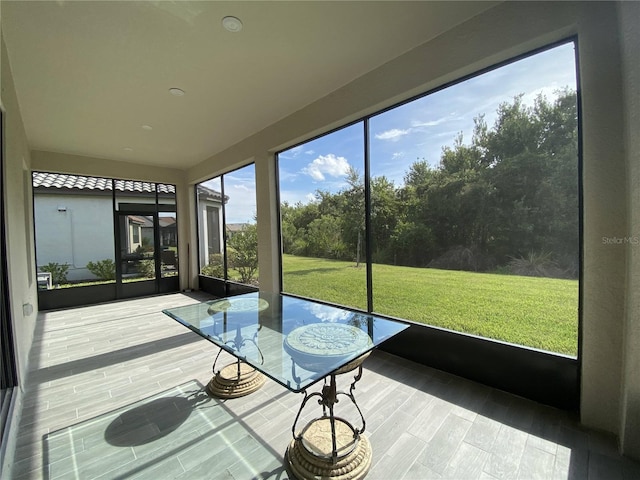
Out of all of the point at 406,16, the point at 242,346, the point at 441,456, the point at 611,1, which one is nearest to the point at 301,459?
the point at 242,346

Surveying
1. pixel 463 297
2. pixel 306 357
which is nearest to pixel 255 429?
pixel 306 357

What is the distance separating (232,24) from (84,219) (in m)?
5.64

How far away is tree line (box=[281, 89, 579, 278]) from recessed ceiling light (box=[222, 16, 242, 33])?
2.18m

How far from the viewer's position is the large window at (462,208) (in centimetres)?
242

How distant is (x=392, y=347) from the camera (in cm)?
288

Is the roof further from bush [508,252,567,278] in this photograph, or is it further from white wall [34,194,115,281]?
bush [508,252,567,278]

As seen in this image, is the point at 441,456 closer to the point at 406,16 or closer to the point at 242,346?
the point at 242,346

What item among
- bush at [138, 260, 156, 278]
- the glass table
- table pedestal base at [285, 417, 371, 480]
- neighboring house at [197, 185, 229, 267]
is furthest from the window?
bush at [138, 260, 156, 278]

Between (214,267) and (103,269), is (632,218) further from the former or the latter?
(103,269)

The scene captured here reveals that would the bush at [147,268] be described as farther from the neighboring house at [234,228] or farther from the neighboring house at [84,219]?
the neighboring house at [234,228]

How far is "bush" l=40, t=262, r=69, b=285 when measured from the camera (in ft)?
16.9

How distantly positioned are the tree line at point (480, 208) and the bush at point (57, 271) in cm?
464

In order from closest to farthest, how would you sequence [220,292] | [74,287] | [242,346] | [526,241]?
[242,346]
[526,241]
[74,287]
[220,292]

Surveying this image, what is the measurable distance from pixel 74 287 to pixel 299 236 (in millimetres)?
4697
